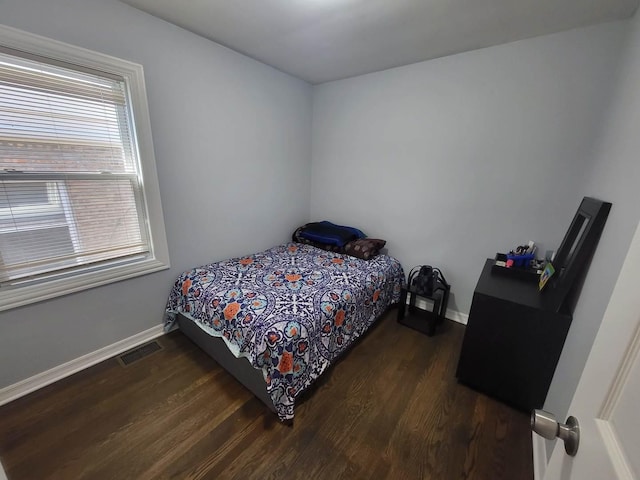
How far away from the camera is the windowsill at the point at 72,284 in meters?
→ 1.50

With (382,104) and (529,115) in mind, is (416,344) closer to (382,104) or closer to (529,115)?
(529,115)

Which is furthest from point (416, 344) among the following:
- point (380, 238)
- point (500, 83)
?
point (500, 83)

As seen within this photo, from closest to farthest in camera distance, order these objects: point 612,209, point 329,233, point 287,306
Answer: point 612,209, point 287,306, point 329,233

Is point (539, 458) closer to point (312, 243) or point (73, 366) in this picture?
point (312, 243)

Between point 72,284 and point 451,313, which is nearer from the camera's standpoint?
point 72,284

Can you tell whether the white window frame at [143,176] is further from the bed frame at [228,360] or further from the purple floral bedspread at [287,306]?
the bed frame at [228,360]

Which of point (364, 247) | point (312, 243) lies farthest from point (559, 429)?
point (312, 243)

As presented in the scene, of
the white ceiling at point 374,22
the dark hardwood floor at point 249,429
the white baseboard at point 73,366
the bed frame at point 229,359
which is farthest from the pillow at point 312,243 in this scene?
the white ceiling at point 374,22

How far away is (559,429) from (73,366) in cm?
253

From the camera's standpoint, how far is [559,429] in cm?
56

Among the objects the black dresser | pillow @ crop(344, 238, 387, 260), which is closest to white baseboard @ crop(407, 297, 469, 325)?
pillow @ crop(344, 238, 387, 260)

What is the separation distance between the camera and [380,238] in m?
2.88

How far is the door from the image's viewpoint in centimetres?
40

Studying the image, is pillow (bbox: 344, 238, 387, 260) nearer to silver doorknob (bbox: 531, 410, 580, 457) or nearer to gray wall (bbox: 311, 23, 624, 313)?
gray wall (bbox: 311, 23, 624, 313)
